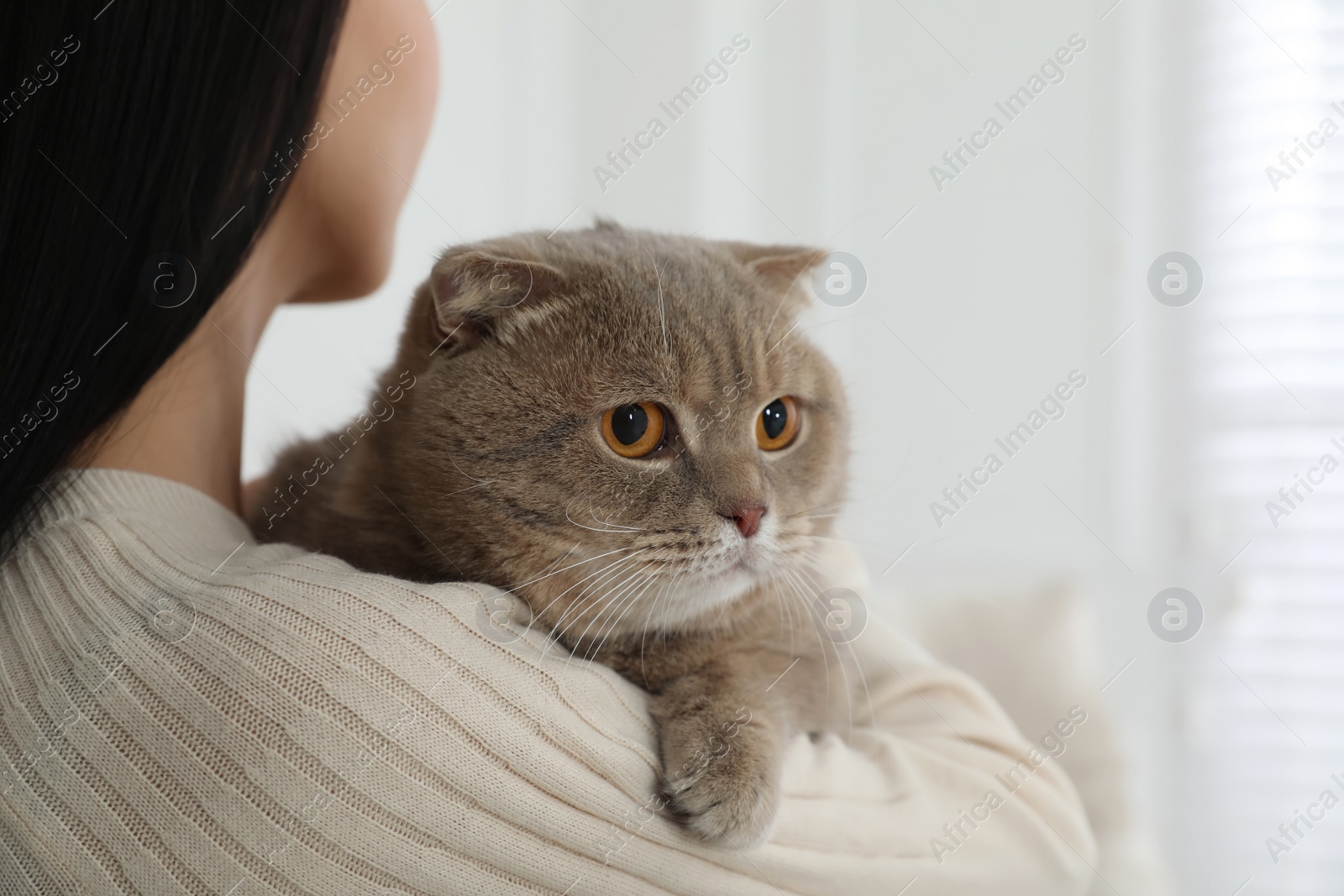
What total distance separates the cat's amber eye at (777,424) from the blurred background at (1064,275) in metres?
0.65

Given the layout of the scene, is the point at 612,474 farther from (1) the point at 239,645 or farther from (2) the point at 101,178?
(2) the point at 101,178

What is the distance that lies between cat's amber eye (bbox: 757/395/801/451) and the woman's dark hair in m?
0.74

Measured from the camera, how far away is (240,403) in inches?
53.1

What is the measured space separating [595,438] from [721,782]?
16.9 inches

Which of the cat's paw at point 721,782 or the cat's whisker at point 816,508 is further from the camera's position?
the cat's whisker at point 816,508

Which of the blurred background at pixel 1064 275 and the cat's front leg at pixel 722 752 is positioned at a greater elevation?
the blurred background at pixel 1064 275

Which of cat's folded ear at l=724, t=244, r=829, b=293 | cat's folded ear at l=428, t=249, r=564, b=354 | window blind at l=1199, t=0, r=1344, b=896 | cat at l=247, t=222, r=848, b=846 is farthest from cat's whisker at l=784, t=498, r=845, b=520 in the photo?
window blind at l=1199, t=0, r=1344, b=896

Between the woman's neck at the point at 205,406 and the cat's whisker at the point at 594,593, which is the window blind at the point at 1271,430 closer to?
the cat's whisker at the point at 594,593

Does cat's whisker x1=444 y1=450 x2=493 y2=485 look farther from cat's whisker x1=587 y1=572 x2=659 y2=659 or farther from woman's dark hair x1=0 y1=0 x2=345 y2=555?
woman's dark hair x1=0 y1=0 x2=345 y2=555

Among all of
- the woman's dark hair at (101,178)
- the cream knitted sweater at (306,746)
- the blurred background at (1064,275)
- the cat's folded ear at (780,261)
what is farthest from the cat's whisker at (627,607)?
the blurred background at (1064,275)

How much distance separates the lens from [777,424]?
1.26 meters

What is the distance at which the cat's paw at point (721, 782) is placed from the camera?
0.94m

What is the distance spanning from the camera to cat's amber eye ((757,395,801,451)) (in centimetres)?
124

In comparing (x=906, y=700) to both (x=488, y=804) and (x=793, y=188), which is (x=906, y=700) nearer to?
(x=488, y=804)
